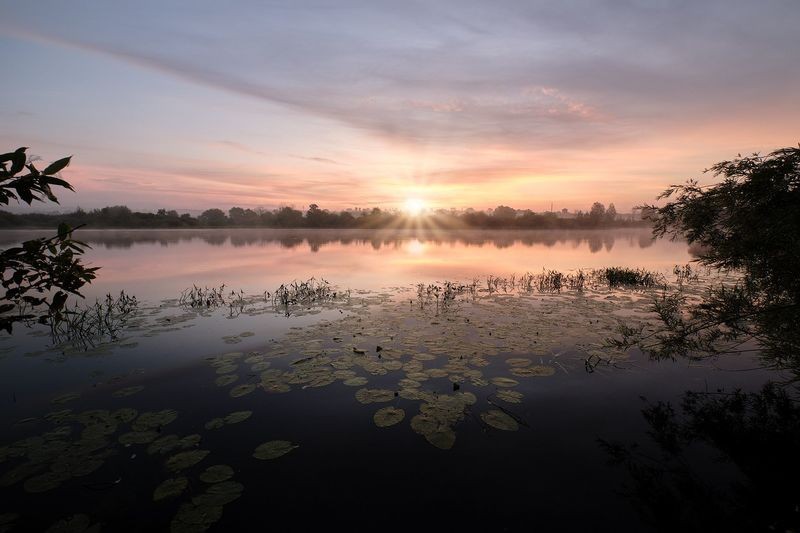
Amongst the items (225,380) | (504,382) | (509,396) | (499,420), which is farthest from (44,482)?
(504,382)

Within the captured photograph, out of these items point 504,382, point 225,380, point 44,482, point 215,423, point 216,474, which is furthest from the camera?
point 225,380

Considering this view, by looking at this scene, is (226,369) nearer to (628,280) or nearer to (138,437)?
(138,437)

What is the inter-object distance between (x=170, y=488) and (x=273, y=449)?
4.92 feet

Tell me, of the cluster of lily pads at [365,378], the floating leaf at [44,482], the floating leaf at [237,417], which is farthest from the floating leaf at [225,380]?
the floating leaf at [44,482]

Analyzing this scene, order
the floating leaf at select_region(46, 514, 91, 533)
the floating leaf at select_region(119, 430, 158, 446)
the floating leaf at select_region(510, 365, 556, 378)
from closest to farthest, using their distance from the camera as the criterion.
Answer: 1. the floating leaf at select_region(46, 514, 91, 533)
2. the floating leaf at select_region(119, 430, 158, 446)
3. the floating leaf at select_region(510, 365, 556, 378)

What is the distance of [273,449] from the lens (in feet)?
20.1

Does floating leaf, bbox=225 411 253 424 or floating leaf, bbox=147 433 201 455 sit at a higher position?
floating leaf, bbox=147 433 201 455

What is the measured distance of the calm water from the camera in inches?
196

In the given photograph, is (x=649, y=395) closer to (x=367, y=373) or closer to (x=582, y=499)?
(x=582, y=499)

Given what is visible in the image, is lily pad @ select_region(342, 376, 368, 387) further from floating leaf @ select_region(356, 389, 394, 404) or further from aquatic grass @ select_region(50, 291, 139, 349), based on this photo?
aquatic grass @ select_region(50, 291, 139, 349)

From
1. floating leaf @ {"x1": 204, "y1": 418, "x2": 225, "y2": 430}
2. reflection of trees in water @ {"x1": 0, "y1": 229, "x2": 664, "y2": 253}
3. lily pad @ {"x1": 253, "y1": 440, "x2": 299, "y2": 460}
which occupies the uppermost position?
reflection of trees in water @ {"x1": 0, "y1": 229, "x2": 664, "y2": 253}

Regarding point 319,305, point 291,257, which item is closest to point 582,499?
point 319,305

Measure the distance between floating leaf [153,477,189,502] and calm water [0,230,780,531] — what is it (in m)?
0.05

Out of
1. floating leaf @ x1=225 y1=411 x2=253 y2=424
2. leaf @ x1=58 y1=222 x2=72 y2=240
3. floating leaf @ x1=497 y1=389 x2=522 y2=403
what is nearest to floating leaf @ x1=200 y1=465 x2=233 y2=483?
floating leaf @ x1=225 y1=411 x2=253 y2=424
